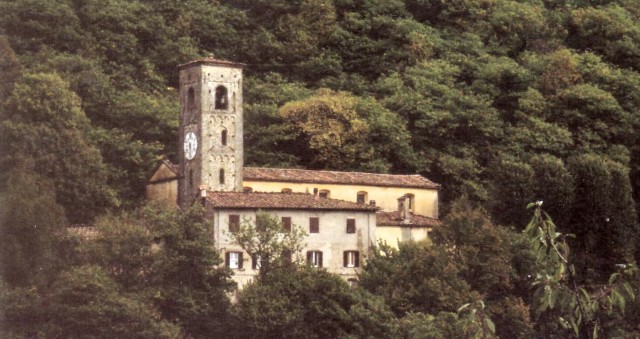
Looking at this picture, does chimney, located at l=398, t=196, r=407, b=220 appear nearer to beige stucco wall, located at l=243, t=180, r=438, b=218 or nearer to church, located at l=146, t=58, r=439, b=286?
church, located at l=146, t=58, r=439, b=286

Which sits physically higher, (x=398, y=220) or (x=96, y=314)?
(x=398, y=220)

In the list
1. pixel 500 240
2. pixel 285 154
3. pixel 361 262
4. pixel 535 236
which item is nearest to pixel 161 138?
pixel 285 154

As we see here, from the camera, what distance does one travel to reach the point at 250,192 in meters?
60.9

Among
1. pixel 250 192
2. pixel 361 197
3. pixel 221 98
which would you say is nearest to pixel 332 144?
pixel 361 197

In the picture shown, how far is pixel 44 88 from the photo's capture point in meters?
64.4

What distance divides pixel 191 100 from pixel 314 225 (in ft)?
24.8

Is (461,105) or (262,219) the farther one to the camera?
(461,105)

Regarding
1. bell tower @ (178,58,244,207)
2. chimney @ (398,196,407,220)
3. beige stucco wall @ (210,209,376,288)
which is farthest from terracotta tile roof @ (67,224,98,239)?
chimney @ (398,196,407,220)

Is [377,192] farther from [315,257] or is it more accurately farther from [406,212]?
[315,257]

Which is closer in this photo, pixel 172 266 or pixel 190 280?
pixel 190 280

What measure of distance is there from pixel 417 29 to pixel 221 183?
31.4 m

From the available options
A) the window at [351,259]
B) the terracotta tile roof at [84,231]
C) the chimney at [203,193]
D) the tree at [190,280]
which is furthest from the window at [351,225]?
A: the terracotta tile roof at [84,231]

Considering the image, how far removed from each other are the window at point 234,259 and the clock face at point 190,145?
541 centimetres

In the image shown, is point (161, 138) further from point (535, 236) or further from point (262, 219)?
point (535, 236)
